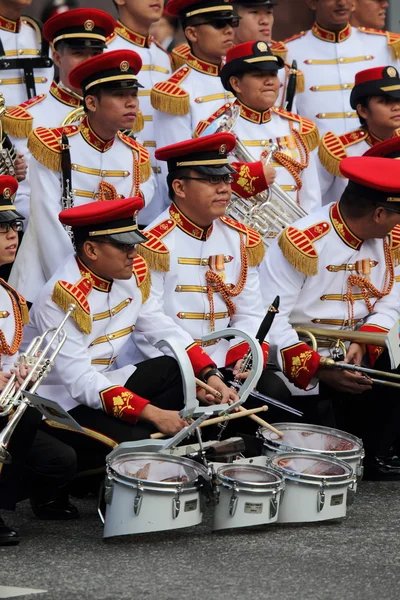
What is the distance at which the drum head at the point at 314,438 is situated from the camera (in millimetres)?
6617

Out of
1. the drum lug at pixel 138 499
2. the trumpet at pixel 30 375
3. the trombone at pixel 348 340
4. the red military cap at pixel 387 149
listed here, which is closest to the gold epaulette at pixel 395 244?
the red military cap at pixel 387 149

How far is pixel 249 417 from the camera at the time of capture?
676cm

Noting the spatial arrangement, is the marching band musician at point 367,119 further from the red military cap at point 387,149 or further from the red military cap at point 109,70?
the red military cap at point 109,70

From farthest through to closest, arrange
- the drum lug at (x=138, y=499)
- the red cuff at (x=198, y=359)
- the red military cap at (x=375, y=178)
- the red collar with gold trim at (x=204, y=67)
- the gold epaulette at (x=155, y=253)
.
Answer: the red collar with gold trim at (x=204, y=67) < the red military cap at (x=375, y=178) < the gold epaulette at (x=155, y=253) < the red cuff at (x=198, y=359) < the drum lug at (x=138, y=499)

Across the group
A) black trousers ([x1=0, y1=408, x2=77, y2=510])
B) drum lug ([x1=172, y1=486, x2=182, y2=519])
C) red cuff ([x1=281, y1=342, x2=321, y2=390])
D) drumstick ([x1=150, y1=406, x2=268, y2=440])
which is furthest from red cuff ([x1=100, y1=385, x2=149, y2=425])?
red cuff ([x1=281, y1=342, x2=321, y2=390])

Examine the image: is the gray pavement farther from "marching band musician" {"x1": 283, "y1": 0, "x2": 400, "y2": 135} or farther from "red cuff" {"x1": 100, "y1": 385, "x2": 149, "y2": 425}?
"marching band musician" {"x1": 283, "y1": 0, "x2": 400, "y2": 135}

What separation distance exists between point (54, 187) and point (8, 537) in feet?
6.86

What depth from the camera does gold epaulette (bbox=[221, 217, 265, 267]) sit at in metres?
7.34

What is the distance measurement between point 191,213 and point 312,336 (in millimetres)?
854

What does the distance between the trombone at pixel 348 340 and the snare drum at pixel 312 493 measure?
0.77 metres

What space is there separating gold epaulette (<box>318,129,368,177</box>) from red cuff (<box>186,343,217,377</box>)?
189 centimetres

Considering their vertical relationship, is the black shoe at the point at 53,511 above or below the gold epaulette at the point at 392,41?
below

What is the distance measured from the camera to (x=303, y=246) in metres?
7.33

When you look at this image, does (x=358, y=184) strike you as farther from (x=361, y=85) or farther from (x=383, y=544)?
(x=383, y=544)
